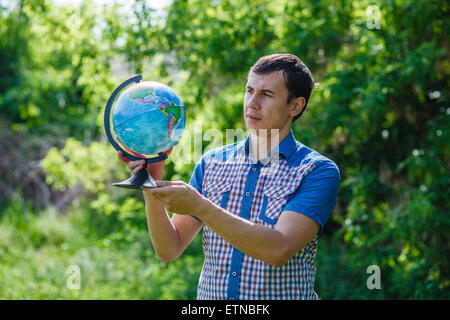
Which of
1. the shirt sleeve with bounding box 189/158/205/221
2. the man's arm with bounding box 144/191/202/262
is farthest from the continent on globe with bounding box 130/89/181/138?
the man's arm with bounding box 144/191/202/262

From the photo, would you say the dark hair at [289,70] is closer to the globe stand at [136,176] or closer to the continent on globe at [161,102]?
the continent on globe at [161,102]

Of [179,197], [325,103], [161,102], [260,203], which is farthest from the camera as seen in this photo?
[325,103]

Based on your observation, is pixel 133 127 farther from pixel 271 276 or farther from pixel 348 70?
pixel 348 70

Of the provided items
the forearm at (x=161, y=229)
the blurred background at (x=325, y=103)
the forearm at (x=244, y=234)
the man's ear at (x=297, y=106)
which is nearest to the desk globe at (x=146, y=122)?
the forearm at (x=161, y=229)

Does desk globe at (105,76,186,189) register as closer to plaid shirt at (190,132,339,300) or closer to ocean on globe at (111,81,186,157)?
ocean on globe at (111,81,186,157)

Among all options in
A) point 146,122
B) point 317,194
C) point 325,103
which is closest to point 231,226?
point 317,194

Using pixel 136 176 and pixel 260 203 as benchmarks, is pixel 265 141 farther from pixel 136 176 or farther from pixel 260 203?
pixel 136 176

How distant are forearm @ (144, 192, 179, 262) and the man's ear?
74 cm

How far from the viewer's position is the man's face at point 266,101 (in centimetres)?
215

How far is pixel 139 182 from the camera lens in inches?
78.0

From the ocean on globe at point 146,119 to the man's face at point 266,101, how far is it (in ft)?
1.15

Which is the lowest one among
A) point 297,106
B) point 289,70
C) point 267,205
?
point 267,205

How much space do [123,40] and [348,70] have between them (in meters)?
2.63

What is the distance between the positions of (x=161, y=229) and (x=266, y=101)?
72 centimetres
